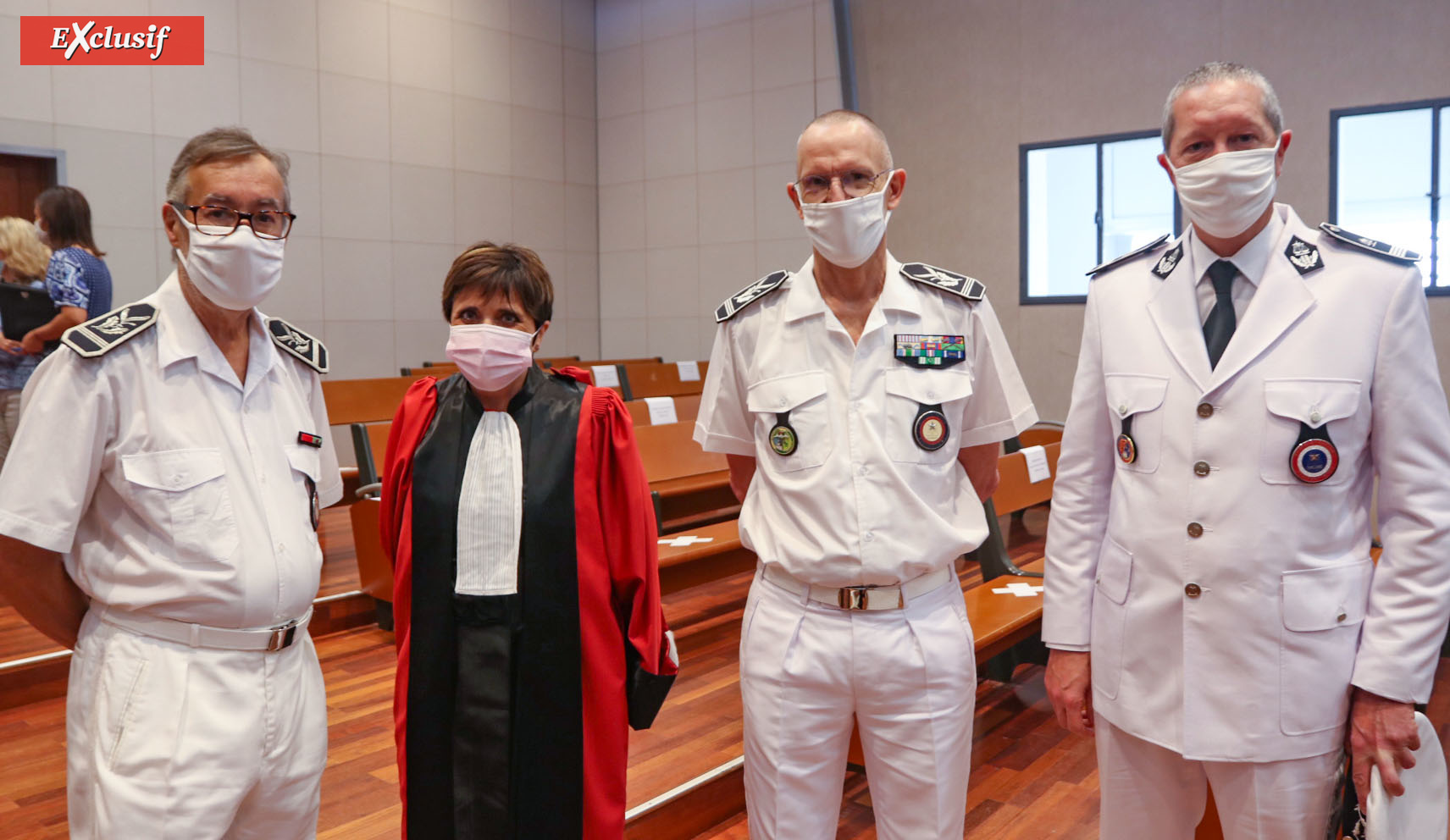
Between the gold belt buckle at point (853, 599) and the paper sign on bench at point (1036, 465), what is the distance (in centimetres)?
238

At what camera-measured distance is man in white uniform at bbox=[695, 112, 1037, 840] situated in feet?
5.84

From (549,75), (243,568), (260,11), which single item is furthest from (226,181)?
(549,75)

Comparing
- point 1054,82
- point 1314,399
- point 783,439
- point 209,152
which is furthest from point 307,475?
point 1054,82

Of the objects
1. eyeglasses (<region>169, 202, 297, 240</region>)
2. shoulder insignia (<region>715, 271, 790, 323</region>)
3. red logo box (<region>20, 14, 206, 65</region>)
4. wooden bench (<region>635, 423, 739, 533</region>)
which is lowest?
wooden bench (<region>635, 423, 739, 533</region>)

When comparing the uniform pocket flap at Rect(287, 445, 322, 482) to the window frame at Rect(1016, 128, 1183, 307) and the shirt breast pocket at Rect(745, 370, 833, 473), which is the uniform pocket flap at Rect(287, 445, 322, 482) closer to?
the shirt breast pocket at Rect(745, 370, 833, 473)

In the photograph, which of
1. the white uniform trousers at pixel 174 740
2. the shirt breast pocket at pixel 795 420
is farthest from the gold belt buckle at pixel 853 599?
the white uniform trousers at pixel 174 740

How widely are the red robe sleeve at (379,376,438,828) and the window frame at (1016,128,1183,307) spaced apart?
272 inches

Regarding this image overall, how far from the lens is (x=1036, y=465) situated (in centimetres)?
402

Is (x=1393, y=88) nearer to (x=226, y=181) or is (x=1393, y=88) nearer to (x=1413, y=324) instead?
(x=1413, y=324)

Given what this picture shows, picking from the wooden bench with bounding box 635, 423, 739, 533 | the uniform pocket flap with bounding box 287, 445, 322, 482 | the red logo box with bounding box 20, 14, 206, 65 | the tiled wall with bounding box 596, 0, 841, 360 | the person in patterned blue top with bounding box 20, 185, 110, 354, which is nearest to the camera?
the uniform pocket flap with bounding box 287, 445, 322, 482

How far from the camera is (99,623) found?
5.05ft

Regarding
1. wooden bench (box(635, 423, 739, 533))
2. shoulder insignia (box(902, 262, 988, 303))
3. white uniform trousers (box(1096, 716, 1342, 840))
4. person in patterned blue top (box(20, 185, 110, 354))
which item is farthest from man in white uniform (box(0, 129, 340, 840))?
person in patterned blue top (box(20, 185, 110, 354))

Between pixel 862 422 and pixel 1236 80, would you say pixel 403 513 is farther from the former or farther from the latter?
pixel 1236 80

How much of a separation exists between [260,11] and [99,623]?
7.53m
